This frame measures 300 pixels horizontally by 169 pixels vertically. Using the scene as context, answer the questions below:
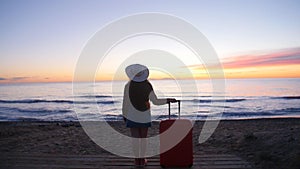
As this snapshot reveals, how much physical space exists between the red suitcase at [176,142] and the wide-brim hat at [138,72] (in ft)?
2.54

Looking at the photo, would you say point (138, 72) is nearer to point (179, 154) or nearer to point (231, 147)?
point (179, 154)

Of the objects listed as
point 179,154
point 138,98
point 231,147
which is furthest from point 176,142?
point 231,147

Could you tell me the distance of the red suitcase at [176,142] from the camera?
4.64 metres

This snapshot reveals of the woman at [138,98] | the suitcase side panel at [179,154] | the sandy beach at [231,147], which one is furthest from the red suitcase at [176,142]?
the sandy beach at [231,147]

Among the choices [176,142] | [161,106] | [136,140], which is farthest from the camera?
[161,106]

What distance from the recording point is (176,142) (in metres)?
4.71

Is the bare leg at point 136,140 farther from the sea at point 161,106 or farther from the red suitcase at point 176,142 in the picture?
the sea at point 161,106

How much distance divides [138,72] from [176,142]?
1.26 m

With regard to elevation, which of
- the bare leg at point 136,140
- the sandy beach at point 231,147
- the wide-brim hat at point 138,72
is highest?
the wide-brim hat at point 138,72

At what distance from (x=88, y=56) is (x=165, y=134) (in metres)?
2.87

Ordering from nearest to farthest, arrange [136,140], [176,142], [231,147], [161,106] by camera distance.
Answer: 1. [176,142]
2. [136,140]
3. [231,147]
4. [161,106]

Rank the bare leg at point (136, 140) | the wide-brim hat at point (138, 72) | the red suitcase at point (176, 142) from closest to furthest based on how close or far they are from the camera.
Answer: the red suitcase at point (176, 142), the wide-brim hat at point (138, 72), the bare leg at point (136, 140)

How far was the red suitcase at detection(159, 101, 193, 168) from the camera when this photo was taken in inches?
183

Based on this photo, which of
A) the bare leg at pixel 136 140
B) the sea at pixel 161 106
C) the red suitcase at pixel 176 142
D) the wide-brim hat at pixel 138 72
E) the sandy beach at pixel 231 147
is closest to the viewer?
the red suitcase at pixel 176 142
